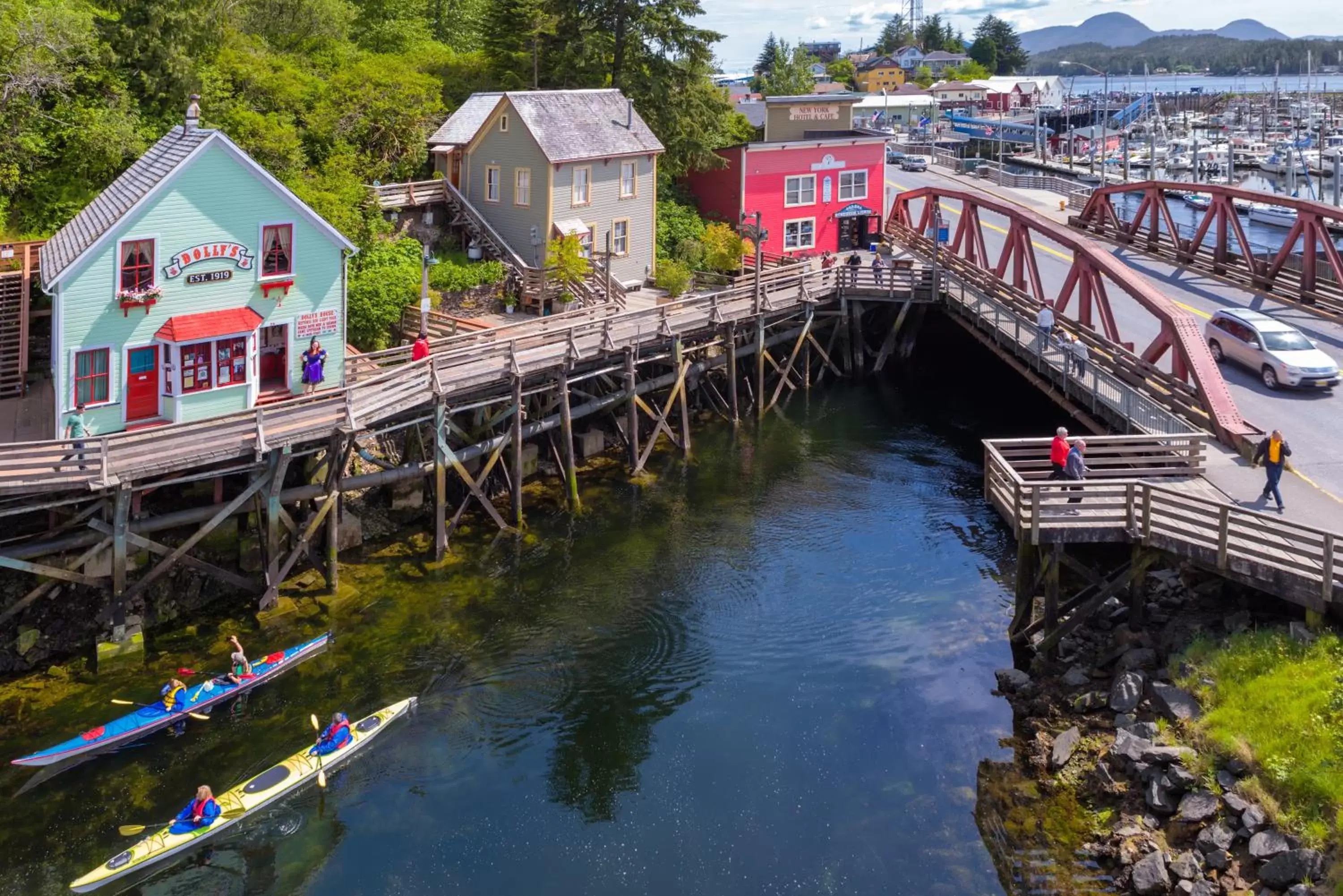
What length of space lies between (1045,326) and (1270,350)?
19.9 ft

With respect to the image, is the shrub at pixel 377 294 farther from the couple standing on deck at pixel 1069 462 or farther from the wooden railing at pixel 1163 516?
the couple standing on deck at pixel 1069 462

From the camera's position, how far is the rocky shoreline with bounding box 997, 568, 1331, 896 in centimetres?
1795

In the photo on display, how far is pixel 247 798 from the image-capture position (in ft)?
68.6

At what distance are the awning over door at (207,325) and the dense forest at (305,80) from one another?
1149 cm

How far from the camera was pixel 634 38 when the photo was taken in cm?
5450

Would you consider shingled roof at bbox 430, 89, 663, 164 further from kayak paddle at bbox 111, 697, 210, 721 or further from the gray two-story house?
kayak paddle at bbox 111, 697, 210, 721

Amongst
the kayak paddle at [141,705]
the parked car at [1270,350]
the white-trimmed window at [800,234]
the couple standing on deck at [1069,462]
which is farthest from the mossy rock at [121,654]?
the white-trimmed window at [800,234]

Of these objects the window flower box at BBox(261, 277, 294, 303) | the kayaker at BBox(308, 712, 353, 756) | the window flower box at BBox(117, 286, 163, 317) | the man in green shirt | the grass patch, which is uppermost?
the window flower box at BBox(261, 277, 294, 303)

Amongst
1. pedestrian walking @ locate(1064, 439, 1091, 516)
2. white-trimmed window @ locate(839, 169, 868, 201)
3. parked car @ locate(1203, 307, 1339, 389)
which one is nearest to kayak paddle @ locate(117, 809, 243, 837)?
pedestrian walking @ locate(1064, 439, 1091, 516)

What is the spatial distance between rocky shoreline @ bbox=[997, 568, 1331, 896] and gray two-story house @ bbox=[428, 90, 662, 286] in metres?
26.3

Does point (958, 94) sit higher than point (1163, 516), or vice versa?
point (958, 94)

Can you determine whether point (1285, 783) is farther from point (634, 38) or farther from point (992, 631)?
point (634, 38)

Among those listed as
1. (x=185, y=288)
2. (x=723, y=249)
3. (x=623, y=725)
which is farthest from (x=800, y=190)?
(x=623, y=725)

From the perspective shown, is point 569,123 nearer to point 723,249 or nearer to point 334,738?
point 723,249
